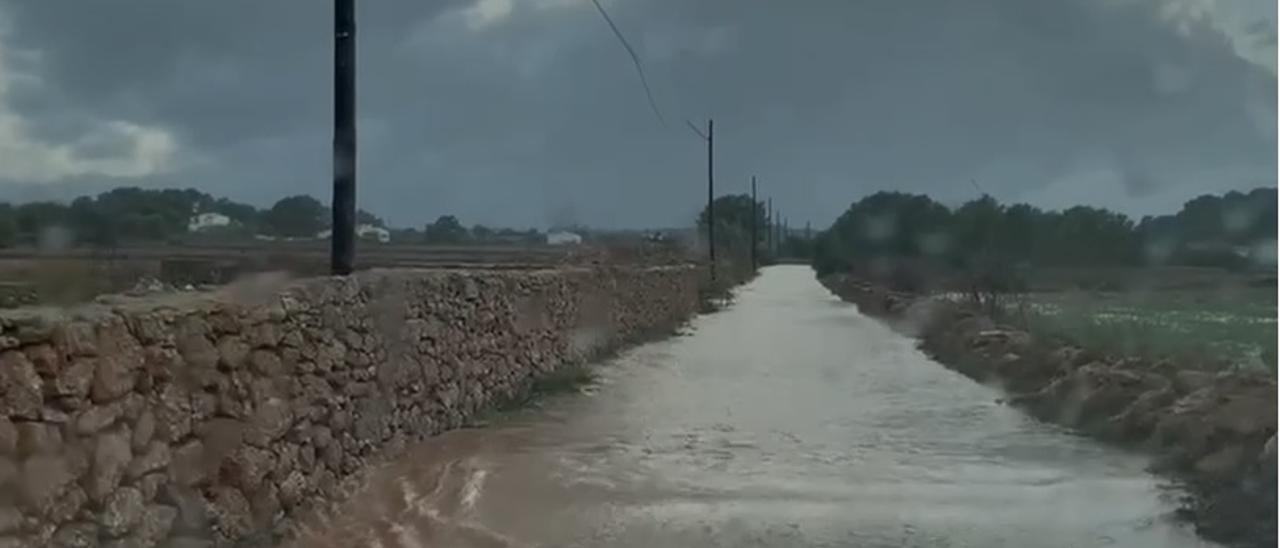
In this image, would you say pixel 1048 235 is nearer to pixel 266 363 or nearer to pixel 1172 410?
pixel 1172 410

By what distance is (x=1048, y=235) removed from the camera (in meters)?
21.0

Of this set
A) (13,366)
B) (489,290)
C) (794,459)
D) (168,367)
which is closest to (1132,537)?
(794,459)

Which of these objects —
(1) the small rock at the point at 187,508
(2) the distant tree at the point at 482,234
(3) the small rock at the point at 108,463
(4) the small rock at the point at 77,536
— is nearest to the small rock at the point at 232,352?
(1) the small rock at the point at 187,508

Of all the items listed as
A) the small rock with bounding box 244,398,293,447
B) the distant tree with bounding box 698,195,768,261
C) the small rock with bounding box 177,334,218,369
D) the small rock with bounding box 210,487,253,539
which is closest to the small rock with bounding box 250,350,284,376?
the small rock with bounding box 244,398,293,447

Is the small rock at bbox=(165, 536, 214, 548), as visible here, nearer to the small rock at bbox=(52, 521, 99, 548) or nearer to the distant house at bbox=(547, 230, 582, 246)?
the small rock at bbox=(52, 521, 99, 548)

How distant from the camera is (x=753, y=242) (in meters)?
89.6

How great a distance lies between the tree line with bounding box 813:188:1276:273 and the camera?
8.14 metres

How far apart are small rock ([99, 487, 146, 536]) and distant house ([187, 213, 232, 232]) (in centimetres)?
706

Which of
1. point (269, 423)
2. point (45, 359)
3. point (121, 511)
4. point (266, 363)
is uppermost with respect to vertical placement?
point (45, 359)

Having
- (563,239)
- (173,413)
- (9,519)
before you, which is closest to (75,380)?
(9,519)

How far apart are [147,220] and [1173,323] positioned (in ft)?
31.5

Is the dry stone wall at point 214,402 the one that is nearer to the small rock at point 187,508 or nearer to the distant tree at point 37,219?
the small rock at point 187,508

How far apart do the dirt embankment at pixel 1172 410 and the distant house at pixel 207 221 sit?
822 centimetres

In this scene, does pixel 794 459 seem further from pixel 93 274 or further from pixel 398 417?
pixel 93 274
